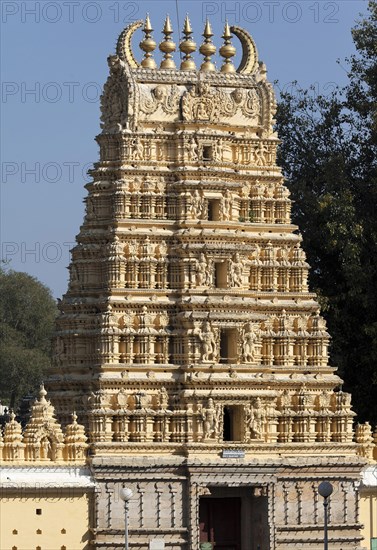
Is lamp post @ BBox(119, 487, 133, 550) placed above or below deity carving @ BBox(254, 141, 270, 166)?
below

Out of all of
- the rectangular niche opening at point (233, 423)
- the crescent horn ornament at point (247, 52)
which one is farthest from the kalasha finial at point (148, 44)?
the rectangular niche opening at point (233, 423)

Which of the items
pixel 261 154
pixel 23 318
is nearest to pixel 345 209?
pixel 261 154

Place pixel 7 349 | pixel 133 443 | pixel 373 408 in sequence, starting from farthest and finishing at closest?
pixel 7 349 → pixel 373 408 → pixel 133 443

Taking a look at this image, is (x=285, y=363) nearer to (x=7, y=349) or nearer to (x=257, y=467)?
(x=257, y=467)

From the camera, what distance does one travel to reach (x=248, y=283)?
218 ft

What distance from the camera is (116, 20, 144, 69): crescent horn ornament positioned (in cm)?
6656

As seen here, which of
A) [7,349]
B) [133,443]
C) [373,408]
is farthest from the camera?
[7,349]

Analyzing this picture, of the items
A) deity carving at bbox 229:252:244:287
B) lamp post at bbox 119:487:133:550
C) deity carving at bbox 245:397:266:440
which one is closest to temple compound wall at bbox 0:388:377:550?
deity carving at bbox 245:397:266:440

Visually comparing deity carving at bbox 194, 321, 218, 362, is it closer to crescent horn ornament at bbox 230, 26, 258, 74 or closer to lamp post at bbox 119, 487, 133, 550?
lamp post at bbox 119, 487, 133, 550

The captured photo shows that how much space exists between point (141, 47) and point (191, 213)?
5735mm

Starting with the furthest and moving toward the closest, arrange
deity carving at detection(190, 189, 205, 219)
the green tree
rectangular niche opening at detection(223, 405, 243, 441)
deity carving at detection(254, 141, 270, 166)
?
the green tree
deity carving at detection(254, 141, 270, 166)
deity carving at detection(190, 189, 205, 219)
rectangular niche opening at detection(223, 405, 243, 441)

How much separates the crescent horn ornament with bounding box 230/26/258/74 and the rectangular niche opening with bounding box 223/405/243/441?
439 inches

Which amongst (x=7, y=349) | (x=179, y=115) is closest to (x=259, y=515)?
(x=179, y=115)

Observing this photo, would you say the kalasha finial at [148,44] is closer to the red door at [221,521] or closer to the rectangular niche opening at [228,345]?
the rectangular niche opening at [228,345]
